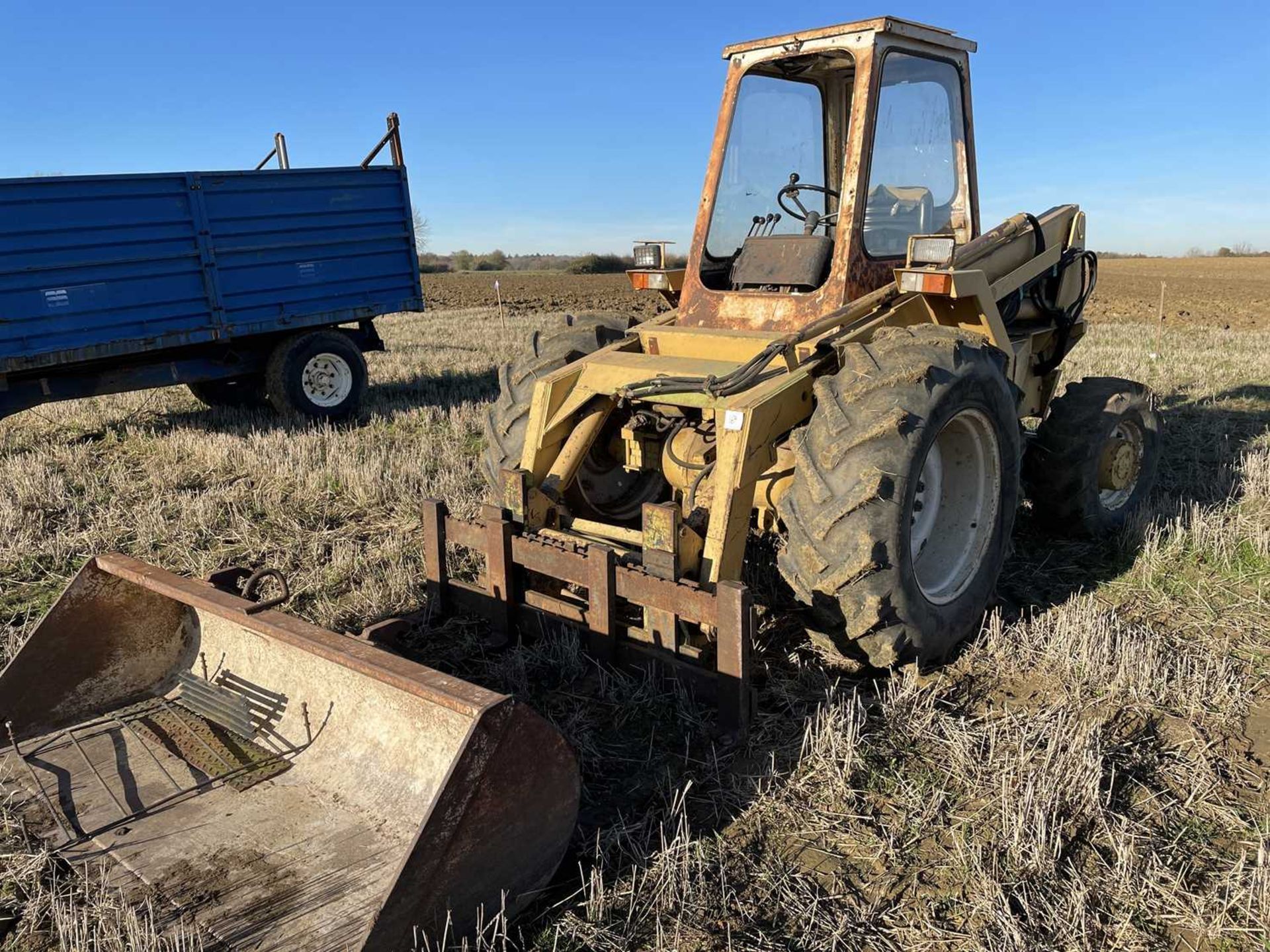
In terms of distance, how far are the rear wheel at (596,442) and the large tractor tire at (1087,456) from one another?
85.5 inches

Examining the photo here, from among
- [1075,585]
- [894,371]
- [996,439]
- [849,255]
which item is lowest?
[1075,585]

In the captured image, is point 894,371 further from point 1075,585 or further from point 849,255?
point 1075,585

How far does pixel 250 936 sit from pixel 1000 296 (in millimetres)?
4036

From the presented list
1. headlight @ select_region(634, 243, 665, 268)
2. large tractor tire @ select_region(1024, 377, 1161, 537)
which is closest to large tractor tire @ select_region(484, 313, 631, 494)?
headlight @ select_region(634, 243, 665, 268)

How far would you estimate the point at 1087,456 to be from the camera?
503 cm

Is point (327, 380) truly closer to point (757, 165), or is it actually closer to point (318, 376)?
point (318, 376)

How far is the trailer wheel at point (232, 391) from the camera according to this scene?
971 centimetres

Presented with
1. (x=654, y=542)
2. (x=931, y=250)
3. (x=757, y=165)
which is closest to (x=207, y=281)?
(x=757, y=165)

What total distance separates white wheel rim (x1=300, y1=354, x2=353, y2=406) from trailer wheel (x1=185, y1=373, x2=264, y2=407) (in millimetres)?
603

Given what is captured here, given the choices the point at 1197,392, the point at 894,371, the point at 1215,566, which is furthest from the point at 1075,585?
the point at 1197,392

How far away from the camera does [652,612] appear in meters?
3.51

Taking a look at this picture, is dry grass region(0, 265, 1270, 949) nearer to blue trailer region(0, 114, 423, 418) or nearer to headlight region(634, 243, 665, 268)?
headlight region(634, 243, 665, 268)

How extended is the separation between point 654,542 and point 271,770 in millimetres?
1494

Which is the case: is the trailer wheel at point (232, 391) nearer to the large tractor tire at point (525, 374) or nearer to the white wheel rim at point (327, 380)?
the white wheel rim at point (327, 380)
